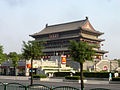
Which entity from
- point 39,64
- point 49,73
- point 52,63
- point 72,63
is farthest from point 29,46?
point 72,63

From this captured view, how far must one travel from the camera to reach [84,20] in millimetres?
85438

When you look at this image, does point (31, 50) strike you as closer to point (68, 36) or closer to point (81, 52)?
point (81, 52)

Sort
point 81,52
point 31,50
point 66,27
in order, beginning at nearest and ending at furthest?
point 81,52
point 31,50
point 66,27

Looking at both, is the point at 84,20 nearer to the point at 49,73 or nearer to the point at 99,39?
the point at 99,39

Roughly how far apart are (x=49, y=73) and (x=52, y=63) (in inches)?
433

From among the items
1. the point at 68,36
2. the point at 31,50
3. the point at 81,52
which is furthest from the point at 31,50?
the point at 68,36

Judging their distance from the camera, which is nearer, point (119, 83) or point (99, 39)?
point (119, 83)

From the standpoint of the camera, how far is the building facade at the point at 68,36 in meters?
78.6

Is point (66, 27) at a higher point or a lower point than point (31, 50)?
higher

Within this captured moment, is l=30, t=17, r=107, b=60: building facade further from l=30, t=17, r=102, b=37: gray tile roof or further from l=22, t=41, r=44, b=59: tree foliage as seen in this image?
l=22, t=41, r=44, b=59: tree foliage

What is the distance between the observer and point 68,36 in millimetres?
80750

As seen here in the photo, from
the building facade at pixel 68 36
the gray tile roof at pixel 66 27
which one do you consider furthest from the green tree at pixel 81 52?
the gray tile roof at pixel 66 27

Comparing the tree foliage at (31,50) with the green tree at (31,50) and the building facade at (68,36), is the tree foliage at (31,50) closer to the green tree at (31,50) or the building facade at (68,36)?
the green tree at (31,50)

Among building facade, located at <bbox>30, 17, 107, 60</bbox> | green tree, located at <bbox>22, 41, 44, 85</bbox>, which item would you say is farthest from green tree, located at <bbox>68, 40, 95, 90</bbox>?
building facade, located at <bbox>30, 17, 107, 60</bbox>
